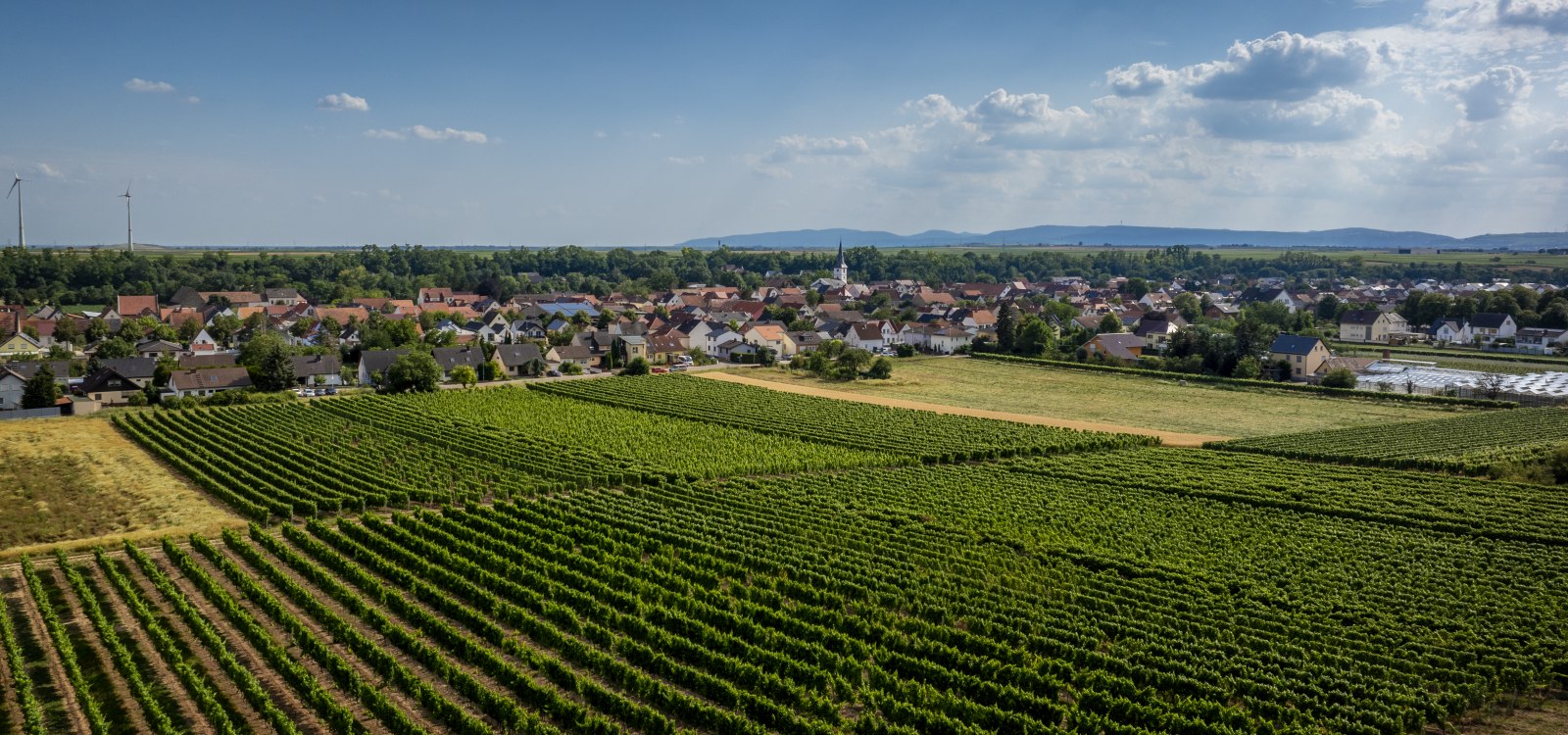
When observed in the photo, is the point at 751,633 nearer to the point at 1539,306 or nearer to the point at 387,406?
the point at 387,406

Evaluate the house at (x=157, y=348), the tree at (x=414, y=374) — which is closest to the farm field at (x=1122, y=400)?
the tree at (x=414, y=374)

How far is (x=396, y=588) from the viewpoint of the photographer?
24188mm

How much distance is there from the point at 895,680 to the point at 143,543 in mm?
22670

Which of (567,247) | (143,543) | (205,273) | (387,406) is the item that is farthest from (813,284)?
(143,543)

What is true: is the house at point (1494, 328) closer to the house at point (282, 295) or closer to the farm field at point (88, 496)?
the farm field at point (88, 496)

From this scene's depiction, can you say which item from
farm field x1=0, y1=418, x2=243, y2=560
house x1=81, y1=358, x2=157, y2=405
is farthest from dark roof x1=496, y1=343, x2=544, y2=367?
farm field x1=0, y1=418, x2=243, y2=560

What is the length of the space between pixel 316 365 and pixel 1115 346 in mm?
56636

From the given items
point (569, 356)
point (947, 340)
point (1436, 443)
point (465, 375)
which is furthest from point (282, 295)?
point (1436, 443)

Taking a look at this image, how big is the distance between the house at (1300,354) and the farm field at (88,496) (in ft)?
203

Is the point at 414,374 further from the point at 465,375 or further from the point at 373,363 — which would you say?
the point at 373,363

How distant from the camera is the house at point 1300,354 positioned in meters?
66.2

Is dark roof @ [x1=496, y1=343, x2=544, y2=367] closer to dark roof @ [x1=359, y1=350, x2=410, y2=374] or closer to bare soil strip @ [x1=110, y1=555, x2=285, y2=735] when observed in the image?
dark roof @ [x1=359, y1=350, x2=410, y2=374]

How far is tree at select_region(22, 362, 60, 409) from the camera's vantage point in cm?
5278

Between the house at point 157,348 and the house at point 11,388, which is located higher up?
the house at point 157,348
